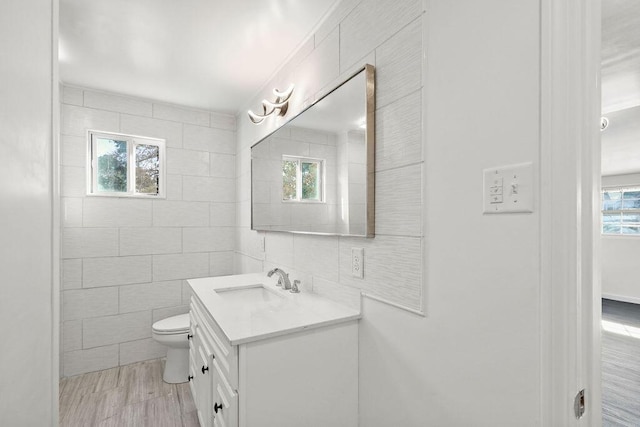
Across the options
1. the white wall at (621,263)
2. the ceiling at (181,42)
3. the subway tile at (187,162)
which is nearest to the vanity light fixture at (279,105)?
the ceiling at (181,42)

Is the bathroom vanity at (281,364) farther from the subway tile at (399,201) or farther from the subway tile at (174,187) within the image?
the subway tile at (174,187)

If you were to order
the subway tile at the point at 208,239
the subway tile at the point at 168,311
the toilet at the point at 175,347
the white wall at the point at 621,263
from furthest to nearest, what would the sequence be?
the white wall at the point at 621,263, the subway tile at the point at 208,239, the subway tile at the point at 168,311, the toilet at the point at 175,347

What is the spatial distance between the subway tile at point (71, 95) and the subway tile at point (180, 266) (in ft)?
4.89

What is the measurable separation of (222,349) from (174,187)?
211cm

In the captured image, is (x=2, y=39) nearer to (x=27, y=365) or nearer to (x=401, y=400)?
(x=27, y=365)

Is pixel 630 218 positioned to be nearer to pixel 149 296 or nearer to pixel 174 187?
pixel 174 187

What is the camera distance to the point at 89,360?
2.65 m

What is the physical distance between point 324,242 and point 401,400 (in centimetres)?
84

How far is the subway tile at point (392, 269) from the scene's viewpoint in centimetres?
117

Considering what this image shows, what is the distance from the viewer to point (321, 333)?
136 cm

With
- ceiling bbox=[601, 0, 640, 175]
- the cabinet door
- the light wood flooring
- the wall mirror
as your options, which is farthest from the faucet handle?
ceiling bbox=[601, 0, 640, 175]

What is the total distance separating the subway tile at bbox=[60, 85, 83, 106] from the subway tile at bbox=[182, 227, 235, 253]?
1414mm

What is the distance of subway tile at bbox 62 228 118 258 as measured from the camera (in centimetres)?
259

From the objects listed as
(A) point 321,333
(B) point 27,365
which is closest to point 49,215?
(B) point 27,365
